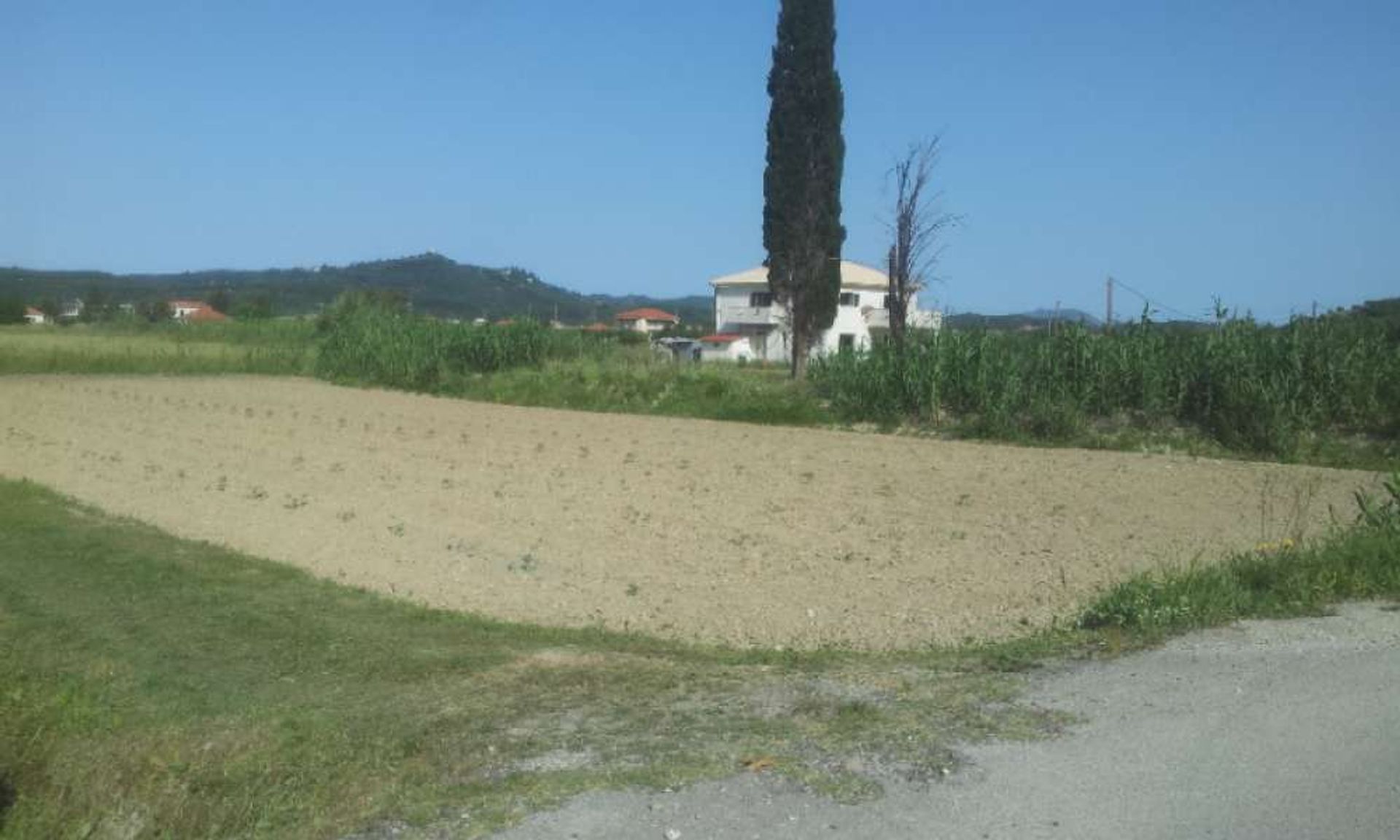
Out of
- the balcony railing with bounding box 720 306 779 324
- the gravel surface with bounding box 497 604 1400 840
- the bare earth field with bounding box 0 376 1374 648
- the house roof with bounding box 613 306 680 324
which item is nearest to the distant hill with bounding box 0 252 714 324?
the house roof with bounding box 613 306 680 324

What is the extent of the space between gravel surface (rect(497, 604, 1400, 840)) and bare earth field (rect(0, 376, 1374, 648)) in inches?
114

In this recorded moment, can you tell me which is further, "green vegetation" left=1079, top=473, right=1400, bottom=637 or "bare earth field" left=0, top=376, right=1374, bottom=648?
"bare earth field" left=0, top=376, right=1374, bottom=648

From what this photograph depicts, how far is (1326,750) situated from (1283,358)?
17.6 metres

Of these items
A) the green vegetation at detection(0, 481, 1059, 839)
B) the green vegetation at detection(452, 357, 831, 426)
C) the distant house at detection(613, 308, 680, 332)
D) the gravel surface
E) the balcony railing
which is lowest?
the green vegetation at detection(0, 481, 1059, 839)

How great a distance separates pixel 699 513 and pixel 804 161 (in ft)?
81.6

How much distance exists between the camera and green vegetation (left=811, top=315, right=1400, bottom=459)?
2045 cm

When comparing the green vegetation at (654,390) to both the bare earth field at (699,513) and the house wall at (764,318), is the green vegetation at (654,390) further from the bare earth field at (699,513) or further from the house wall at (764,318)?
the house wall at (764,318)

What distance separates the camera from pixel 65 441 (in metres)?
22.7

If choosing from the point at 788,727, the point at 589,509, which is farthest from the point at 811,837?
the point at 589,509

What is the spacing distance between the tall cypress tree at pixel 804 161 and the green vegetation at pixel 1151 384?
11.6 m

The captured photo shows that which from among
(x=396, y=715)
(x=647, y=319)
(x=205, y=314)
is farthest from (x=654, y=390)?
(x=647, y=319)

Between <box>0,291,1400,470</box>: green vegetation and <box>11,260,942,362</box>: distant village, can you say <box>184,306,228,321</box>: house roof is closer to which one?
<box>11,260,942,362</box>: distant village

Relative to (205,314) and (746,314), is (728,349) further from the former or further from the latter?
(205,314)

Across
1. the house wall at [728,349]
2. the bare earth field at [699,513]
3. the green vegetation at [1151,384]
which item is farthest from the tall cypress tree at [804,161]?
the house wall at [728,349]
